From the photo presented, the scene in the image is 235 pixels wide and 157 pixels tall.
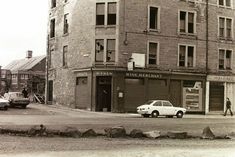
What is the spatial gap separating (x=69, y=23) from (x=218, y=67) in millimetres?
15949

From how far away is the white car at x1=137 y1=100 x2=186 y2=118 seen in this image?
37750 millimetres

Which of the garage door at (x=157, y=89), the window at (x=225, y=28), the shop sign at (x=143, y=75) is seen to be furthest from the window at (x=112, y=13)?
the window at (x=225, y=28)

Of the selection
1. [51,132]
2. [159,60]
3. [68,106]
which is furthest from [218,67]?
[51,132]

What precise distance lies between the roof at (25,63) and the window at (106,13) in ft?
153

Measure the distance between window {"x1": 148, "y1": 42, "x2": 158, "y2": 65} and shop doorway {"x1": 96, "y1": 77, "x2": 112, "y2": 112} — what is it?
4.66 meters

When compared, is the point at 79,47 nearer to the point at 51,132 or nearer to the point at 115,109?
the point at 115,109

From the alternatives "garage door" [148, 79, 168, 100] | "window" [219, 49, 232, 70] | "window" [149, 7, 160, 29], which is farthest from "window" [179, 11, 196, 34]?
"garage door" [148, 79, 168, 100]

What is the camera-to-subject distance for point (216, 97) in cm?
4888

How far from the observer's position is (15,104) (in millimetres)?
42750

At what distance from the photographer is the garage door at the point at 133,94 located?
1704 inches

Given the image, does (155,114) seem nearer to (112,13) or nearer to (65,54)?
(112,13)

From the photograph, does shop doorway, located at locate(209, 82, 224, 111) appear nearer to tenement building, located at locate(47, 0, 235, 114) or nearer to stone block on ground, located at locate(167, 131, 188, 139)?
tenement building, located at locate(47, 0, 235, 114)

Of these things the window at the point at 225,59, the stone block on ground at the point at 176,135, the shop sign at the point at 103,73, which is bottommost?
the stone block on ground at the point at 176,135

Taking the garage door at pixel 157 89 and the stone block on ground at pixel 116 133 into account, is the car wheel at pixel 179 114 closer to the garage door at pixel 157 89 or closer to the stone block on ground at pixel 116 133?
the garage door at pixel 157 89
